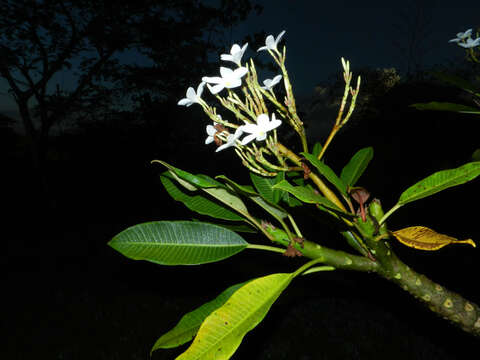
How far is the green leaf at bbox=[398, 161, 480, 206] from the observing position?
504 mm

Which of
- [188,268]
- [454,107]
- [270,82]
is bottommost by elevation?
[188,268]

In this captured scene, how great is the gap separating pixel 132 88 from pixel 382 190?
8237 mm

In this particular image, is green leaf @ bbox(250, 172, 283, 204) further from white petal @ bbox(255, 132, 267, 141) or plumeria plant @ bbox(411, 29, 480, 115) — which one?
plumeria plant @ bbox(411, 29, 480, 115)

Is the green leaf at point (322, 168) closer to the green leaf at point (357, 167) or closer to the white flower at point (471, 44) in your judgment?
the green leaf at point (357, 167)

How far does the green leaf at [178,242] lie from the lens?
0.69 meters

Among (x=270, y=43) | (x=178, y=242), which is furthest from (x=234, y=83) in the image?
(x=178, y=242)

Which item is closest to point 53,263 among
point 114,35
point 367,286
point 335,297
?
point 335,297

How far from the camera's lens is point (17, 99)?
8539mm

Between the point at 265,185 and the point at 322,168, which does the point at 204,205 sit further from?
the point at 322,168

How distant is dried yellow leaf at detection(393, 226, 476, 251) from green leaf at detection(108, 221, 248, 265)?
318 mm

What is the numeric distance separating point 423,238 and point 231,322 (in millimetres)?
333

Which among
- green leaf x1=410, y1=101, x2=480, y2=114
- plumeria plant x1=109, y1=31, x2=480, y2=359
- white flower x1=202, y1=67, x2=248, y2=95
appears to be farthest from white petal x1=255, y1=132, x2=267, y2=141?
green leaf x1=410, y1=101, x2=480, y2=114

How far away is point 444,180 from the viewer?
0.52 metres

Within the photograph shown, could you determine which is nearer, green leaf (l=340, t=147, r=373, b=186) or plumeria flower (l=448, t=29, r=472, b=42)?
green leaf (l=340, t=147, r=373, b=186)
